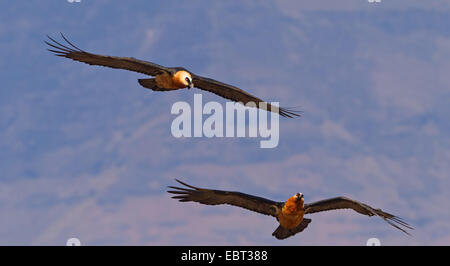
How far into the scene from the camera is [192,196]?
31.7 metres

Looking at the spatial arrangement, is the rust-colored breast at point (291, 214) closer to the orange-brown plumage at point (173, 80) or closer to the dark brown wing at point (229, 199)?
the dark brown wing at point (229, 199)

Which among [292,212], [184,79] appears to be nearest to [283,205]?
[292,212]

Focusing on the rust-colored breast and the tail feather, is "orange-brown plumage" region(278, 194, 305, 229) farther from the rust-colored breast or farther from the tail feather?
the tail feather

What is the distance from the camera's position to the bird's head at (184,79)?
33156 millimetres

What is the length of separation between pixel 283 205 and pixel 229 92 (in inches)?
250

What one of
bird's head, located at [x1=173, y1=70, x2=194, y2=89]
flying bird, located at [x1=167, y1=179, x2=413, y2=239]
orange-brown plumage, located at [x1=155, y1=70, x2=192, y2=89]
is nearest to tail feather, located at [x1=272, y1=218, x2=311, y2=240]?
flying bird, located at [x1=167, y1=179, x2=413, y2=239]

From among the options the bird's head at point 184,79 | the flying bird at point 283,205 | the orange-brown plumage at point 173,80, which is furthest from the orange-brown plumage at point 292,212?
the orange-brown plumage at point 173,80

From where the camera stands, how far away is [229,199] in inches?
1276

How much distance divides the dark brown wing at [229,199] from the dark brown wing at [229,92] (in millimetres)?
5040

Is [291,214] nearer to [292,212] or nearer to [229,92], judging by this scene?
[292,212]
